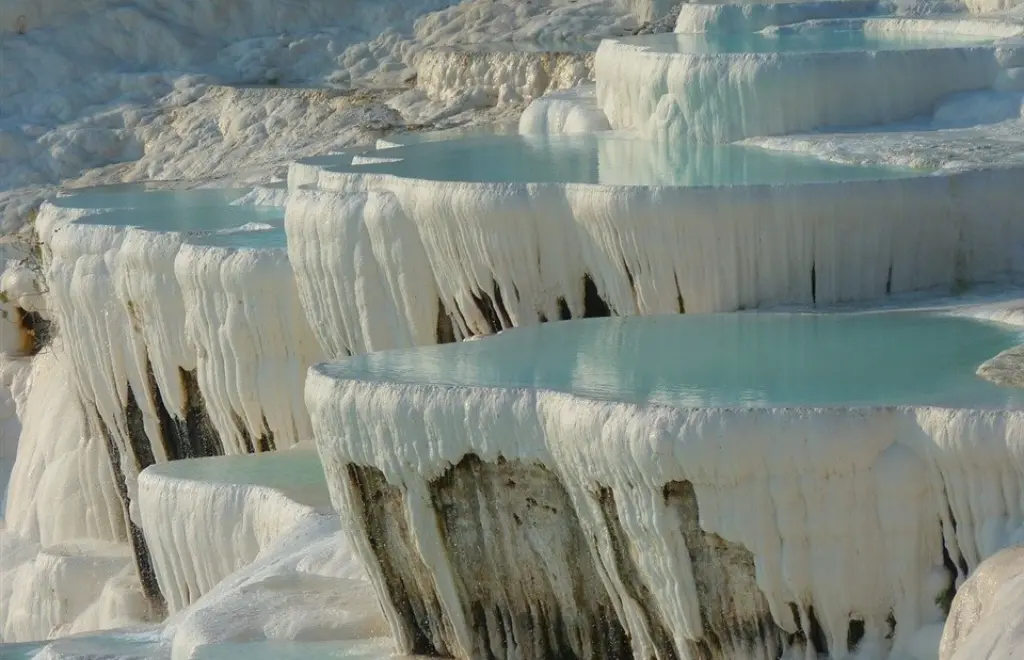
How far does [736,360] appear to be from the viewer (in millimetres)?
7508

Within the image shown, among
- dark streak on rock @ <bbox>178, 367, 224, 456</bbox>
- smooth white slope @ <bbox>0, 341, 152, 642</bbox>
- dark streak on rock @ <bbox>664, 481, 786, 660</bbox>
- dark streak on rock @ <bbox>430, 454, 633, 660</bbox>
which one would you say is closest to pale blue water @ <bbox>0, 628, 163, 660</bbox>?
dark streak on rock @ <bbox>430, 454, 633, 660</bbox>

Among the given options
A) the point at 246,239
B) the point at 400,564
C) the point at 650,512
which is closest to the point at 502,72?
the point at 246,239

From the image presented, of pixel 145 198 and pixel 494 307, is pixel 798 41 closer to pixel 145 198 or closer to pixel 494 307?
pixel 145 198

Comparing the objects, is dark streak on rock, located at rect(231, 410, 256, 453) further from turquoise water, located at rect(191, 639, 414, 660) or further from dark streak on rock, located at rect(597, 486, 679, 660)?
dark streak on rock, located at rect(597, 486, 679, 660)

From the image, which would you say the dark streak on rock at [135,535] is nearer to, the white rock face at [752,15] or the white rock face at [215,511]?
the white rock face at [215,511]

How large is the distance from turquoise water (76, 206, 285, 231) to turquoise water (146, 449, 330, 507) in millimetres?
1824

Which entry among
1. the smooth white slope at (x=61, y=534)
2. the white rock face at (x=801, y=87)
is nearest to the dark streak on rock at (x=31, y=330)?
the smooth white slope at (x=61, y=534)

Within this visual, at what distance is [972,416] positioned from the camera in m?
6.32

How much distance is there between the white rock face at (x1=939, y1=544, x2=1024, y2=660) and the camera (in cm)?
527

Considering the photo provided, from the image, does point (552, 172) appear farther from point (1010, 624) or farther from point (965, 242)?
point (1010, 624)

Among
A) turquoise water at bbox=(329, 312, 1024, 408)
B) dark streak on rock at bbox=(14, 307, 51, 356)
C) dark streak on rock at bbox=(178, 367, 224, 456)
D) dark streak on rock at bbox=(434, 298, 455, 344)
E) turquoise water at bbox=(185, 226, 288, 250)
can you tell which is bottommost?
Result: dark streak on rock at bbox=(14, 307, 51, 356)

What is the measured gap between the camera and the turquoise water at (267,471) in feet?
31.6

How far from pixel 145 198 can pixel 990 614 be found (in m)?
9.54

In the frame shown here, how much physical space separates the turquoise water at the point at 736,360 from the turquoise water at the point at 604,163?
1.01 metres
